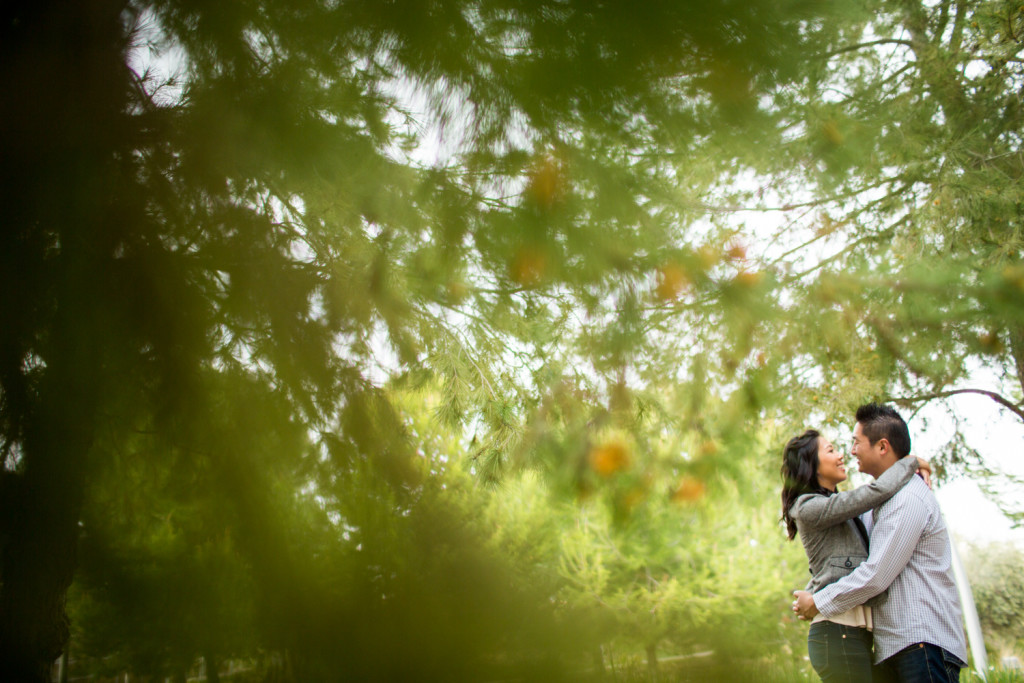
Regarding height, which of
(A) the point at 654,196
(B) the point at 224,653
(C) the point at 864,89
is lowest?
(B) the point at 224,653

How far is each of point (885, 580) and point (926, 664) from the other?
8.4 inches

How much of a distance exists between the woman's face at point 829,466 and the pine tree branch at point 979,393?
2467 millimetres

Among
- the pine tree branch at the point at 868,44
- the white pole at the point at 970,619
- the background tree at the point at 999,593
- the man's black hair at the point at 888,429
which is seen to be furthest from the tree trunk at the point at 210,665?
the background tree at the point at 999,593

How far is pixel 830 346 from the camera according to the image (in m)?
3.32

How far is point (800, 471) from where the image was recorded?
6.20 feet

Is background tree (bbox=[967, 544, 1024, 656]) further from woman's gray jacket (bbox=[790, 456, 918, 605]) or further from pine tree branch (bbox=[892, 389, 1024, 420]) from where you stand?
woman's gray jacket (bbox=[790, 456, 918, 605])

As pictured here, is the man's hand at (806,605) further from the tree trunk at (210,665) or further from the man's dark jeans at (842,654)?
the tree trunk at (210,665)

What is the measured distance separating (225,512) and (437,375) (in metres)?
0.83

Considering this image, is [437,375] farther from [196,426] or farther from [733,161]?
[733,161]

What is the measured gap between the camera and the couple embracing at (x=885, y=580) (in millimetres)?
1559

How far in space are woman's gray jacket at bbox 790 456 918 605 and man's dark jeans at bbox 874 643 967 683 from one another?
0.13 m

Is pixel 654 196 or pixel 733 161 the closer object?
pixel 654 196

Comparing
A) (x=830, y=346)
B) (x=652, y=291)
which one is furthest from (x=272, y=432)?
(x=830, y=346)

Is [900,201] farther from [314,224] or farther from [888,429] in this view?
[314,224]
